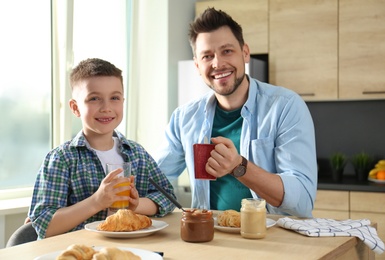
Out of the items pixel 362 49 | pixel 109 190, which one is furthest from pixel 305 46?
pixel 109 190

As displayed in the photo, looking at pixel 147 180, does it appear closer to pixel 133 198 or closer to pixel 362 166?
pixel 133 198

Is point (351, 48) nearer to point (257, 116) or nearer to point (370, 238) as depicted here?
point (257, 116)

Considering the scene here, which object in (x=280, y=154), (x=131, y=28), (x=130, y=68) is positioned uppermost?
(x=131, y=28)

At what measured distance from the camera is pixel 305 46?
14.4 feet

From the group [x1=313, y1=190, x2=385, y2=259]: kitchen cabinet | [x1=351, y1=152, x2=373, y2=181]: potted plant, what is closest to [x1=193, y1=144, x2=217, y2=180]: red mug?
[x1=313, y1=190, x2=385, y2=259]: kitchen cabinet

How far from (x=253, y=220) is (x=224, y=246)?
0.13 metres

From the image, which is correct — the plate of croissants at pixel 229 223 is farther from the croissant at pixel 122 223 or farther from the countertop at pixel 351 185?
the countertop at pixel 351 185

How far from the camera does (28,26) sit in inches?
146

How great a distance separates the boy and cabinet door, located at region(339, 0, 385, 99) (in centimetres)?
245

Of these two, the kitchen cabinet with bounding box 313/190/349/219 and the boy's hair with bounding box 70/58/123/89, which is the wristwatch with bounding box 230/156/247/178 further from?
the kitchen cabinet with bounding box 313/190/349/219

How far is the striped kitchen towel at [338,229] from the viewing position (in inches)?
66.4

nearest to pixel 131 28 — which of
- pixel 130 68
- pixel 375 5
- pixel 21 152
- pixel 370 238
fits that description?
pixel 130 68

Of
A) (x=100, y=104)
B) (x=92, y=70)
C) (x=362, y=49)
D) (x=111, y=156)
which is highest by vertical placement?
(x=362, y=49)

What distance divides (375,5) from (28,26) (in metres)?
2.43
